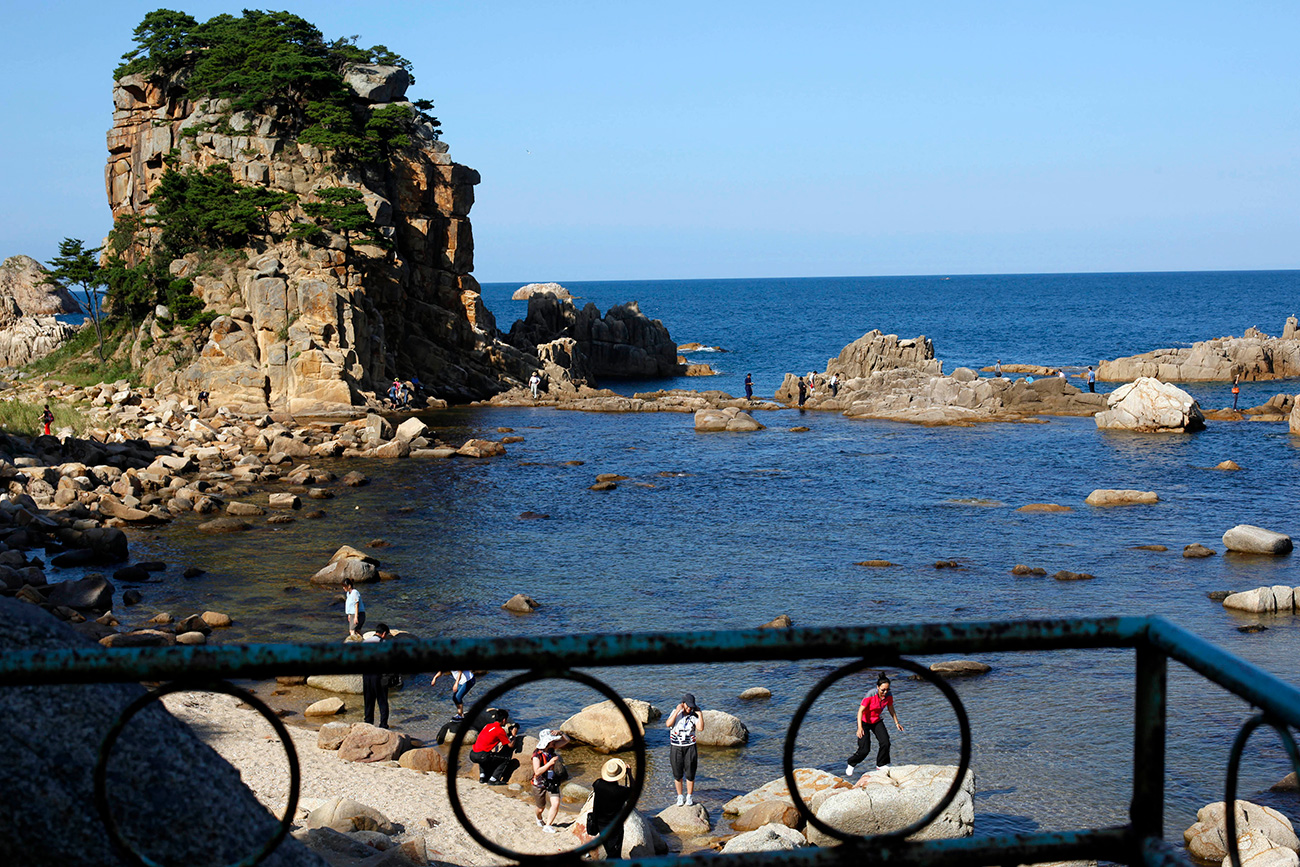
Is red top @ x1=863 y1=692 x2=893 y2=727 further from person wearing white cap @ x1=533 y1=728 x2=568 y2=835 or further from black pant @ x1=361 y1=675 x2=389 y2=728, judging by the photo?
black pant @ x1=361 y1=675 x2=389 y2=728

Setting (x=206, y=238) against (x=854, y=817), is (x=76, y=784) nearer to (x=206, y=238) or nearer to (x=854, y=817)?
(x=854, y=817)

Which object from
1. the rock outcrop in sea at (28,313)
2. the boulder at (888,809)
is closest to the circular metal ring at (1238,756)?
the boulder at (888,809)

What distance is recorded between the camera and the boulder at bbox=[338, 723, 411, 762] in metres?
14.9

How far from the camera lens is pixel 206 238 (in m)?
59.4

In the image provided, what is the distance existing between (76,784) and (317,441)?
44.4 m

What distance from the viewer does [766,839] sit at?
11656 mm

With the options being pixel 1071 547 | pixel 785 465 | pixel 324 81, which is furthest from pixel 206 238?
pixel 1071 547

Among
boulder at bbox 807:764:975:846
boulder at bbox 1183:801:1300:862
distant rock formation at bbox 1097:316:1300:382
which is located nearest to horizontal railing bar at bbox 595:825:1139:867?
boulder at bbox 807:764:975:846

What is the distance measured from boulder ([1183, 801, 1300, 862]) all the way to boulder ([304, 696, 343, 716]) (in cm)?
1323

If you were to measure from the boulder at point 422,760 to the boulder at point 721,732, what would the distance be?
4.15m

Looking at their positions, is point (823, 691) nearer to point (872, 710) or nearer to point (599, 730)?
point (872, 710)

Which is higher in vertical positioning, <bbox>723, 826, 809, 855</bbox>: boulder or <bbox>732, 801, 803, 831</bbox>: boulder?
<bbox>723, 826, 809, 855</bbox>: boulder

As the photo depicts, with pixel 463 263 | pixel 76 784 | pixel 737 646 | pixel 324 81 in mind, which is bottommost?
pixel 76 784

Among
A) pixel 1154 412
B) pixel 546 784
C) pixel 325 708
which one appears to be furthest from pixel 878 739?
pixel 1154 412
